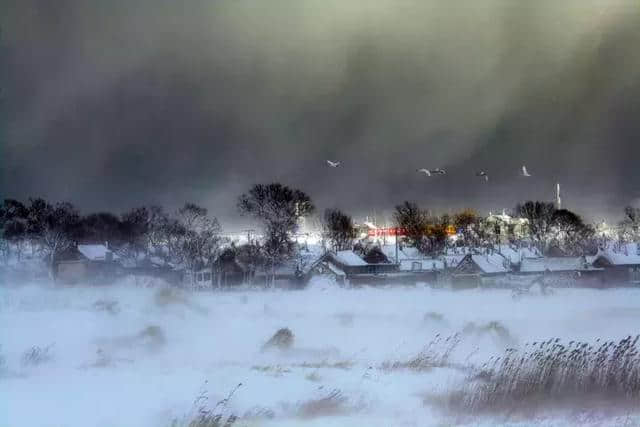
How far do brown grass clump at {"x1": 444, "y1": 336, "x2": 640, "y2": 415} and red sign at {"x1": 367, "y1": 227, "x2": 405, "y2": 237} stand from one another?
97.6 feet

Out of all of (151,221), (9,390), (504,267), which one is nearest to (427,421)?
(9,390)

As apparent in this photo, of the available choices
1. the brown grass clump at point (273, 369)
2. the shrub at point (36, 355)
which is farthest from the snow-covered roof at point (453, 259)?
the shrub at point (36, 355)

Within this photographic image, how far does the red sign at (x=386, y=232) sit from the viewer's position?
3946cm

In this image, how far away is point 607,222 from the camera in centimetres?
1888

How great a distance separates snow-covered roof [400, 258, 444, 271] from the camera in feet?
113

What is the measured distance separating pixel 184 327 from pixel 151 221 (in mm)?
6528

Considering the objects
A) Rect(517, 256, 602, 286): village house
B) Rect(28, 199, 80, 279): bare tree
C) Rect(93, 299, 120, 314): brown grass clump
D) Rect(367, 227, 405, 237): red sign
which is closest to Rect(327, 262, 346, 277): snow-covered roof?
Rect(367, 227, 405, 237): red sign

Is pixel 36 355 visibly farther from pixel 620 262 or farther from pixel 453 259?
pixel 453 259

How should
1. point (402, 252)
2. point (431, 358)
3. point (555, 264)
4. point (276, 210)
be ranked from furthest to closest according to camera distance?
point (402, 252) → point (555, 264) → point (276, 210) → point (431, 358)

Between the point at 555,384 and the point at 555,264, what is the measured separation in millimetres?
19432

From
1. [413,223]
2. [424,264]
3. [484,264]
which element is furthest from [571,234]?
[413,223]

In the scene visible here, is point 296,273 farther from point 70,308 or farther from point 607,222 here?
point 70,308

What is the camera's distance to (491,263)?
113ft

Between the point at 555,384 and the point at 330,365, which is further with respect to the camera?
the point at 330,365
